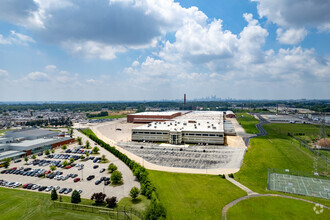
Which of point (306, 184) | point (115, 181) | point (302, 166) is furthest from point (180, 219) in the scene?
point (302, 166)

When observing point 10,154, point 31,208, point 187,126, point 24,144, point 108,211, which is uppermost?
point 187,126

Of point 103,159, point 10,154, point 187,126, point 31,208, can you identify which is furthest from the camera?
point 187,126

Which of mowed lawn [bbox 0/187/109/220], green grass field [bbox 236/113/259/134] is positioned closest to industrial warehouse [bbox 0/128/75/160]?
mowed lawn [bbox 0/187/109/220]

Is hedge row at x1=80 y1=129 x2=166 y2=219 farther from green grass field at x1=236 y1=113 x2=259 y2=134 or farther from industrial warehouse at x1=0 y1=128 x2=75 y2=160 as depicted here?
green grass field at x1=236 y1=113 x2=259 y2=134

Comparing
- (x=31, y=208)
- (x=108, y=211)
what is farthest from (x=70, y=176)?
(x=108, y=211)

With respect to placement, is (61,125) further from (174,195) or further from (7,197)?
(174,195)

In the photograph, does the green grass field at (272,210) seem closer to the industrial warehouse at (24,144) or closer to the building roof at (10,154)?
the building roof at (10,154)

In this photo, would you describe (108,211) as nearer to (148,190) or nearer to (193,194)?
(148,190)
